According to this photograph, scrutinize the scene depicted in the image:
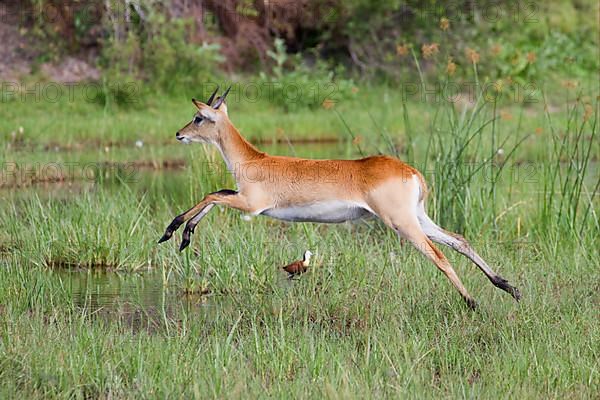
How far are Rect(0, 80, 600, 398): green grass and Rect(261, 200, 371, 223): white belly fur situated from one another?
49 centimetres

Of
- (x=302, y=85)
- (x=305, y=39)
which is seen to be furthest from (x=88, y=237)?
(x=305, y=39)

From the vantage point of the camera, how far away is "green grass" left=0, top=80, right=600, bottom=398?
16.3 ft

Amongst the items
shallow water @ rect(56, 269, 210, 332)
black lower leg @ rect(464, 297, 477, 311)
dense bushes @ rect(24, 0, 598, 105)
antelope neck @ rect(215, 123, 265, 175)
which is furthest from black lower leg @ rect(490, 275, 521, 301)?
dense bushes @ rect(24, 0, 598, 105)

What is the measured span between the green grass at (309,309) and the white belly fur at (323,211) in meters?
0.49

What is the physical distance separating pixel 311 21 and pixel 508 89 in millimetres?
3665

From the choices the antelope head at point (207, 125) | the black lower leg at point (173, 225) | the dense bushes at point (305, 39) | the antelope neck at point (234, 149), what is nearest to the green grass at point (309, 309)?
the black lower leg at point (173, 225)

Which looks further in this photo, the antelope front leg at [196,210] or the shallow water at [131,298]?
the shallow water at [131,298]

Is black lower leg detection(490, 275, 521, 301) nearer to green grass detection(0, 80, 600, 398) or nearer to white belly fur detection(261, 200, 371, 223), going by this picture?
green grass detection(0, 80, 600, 398)

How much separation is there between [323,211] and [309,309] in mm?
590

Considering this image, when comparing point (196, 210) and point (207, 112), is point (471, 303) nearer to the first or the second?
point (196, 210)

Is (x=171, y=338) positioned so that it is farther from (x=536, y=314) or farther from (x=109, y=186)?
(x=109, y=186)

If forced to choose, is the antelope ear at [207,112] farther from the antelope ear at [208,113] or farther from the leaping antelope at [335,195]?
the leaping antelope at [335,195]

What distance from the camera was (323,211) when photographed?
256 inches

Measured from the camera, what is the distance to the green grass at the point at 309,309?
4969mm
